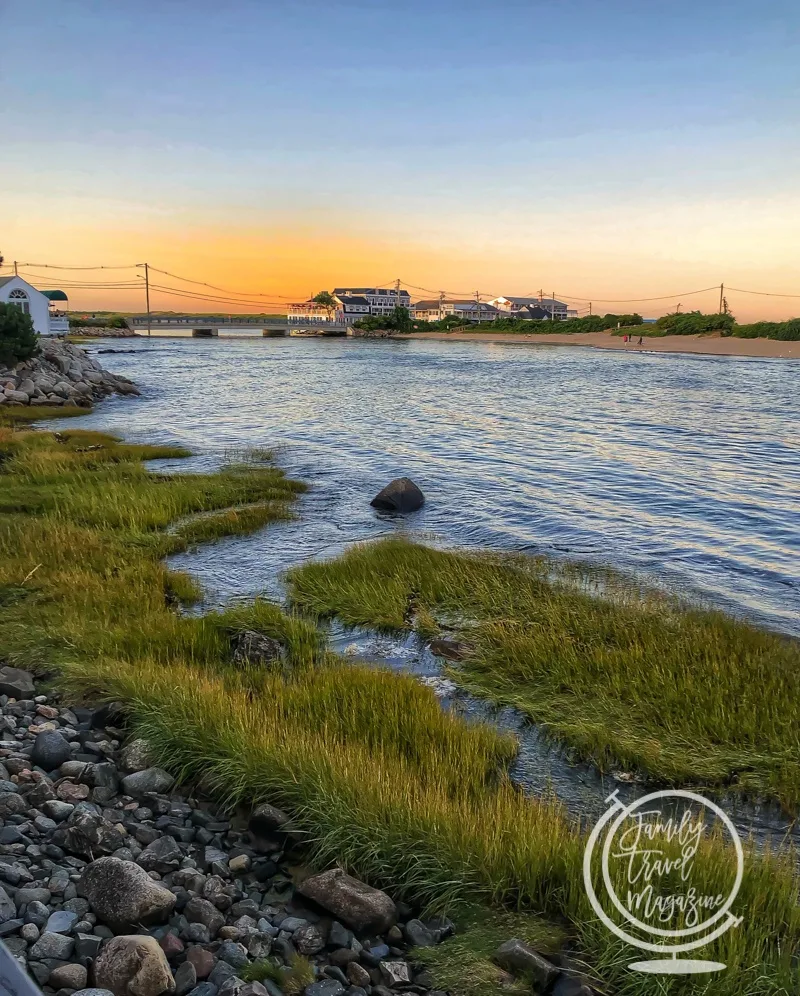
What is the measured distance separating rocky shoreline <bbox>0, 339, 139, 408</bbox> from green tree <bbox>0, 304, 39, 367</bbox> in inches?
27.5

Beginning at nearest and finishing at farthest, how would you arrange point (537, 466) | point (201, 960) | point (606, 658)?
point (201, 960), point (606, 658), point (537, 466)

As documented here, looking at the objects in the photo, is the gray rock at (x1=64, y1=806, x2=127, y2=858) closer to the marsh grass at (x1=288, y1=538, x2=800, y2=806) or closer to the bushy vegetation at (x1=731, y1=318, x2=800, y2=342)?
the marsh grass at (x1=288, y1=538, x2=800, y2=806)

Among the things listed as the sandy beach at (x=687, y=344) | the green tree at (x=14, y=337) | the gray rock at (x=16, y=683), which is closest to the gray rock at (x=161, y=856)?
the gray rock at (x=16, y=683)

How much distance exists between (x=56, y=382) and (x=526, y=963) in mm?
47427

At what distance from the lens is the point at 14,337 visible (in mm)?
42875

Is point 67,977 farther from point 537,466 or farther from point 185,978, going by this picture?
point 537,466

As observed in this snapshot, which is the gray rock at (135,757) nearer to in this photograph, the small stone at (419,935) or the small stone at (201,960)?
the small stone at (201,960)

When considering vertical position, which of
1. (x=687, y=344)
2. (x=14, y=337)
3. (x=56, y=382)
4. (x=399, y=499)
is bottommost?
(x=399, y=499)

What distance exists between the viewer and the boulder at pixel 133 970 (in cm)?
432

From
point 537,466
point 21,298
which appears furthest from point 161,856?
point 21,298

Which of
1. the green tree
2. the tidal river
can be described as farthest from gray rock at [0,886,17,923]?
the green tree

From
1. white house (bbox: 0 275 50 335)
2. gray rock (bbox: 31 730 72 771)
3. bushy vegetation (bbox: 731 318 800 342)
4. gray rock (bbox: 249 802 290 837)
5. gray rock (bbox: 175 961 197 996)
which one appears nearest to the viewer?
gray rock (bbox: 175 961 197 996)

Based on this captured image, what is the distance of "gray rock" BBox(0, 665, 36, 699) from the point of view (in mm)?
8359

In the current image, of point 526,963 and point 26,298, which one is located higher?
point 26,298
